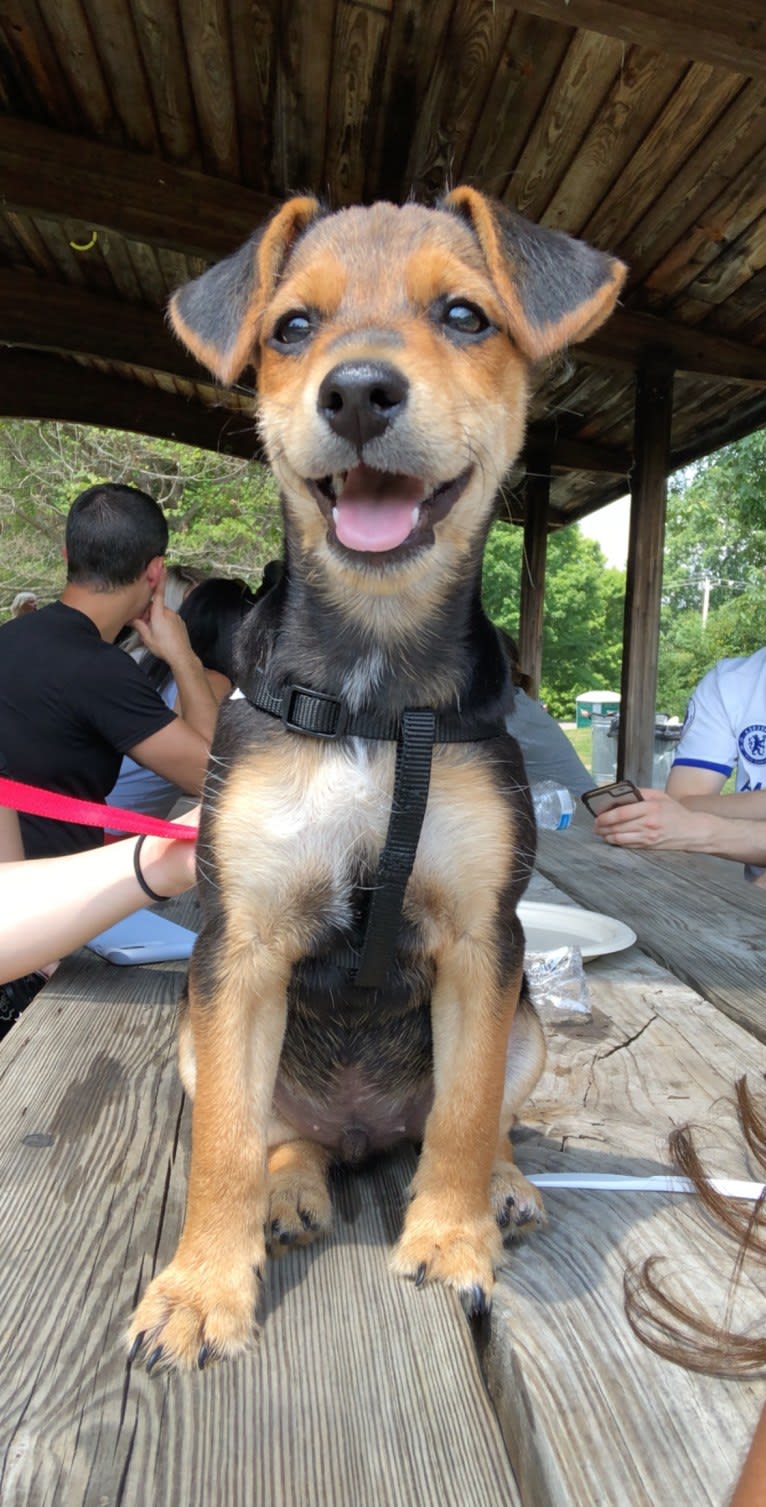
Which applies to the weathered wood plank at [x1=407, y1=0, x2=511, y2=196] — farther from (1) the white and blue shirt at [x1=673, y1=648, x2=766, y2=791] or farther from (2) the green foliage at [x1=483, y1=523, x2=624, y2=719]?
(2) the green foliage at [x1=483, y1=523, x2=624, y2=719]

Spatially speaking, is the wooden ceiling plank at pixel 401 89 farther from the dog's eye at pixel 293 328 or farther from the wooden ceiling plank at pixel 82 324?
the dog's eye at pixel 293 328

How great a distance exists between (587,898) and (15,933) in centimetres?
163

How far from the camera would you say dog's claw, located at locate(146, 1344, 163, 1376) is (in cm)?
116

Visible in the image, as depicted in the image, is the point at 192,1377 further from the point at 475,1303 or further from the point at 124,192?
the point at 124,192

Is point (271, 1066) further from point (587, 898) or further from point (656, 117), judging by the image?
point (656, 117)

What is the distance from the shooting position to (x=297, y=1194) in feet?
5.00

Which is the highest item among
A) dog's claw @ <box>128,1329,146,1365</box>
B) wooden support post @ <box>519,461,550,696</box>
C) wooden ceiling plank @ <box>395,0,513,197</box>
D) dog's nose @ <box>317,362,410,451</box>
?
wooden ceiling plank @ <box>395,0,513,197</box>

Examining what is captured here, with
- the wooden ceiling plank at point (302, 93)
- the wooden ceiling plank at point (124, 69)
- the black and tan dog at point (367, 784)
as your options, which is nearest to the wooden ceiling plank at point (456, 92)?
the wooden ceiling plank at point (302, 93)

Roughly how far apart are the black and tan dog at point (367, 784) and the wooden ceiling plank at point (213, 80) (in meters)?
3.29

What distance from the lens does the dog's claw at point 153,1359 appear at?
3.79 feet

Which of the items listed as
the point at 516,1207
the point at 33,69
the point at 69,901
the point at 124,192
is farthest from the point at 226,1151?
the point at 124,192

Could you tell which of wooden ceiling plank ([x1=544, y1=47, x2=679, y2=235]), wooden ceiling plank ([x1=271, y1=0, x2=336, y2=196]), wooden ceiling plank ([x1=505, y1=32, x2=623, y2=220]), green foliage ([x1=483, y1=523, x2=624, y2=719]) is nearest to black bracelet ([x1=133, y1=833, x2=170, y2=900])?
wooden ceiling plank ([x1=271, y1=0, x2=336, y2=196])

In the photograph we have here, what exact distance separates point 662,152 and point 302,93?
5.75ft

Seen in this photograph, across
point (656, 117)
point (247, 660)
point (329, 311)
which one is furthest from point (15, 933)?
point (656, 117)
